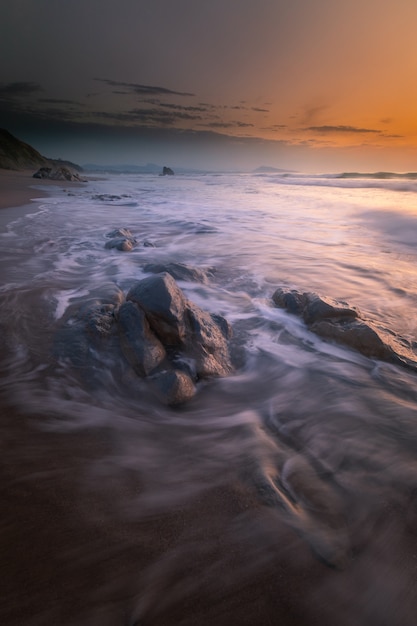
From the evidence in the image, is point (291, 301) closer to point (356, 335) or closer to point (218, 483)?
point (356, 335)

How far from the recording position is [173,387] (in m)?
2.60

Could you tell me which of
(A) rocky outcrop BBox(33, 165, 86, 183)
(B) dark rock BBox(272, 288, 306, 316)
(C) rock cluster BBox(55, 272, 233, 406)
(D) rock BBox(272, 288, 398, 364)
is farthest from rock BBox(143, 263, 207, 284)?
(A) rocky outcrop BBox(33, 165, 86, 183)

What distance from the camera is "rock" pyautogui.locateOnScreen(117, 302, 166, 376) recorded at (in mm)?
2879

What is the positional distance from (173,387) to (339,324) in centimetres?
214

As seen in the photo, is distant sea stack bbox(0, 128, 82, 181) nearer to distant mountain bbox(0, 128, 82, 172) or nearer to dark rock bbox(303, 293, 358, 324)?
distant mountain bbox(0, 128, 82, 172)

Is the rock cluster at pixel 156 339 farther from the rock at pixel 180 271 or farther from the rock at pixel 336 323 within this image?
the rock at pixel 180 271

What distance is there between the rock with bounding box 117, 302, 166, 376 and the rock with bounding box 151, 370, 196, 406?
0.18 metres

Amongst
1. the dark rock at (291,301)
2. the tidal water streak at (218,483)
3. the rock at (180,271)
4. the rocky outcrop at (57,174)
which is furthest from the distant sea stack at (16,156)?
the tidal water streak at (218,483)

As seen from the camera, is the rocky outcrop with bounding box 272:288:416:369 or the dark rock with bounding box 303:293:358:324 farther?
the dark rock with bounding box 303:293:358:324

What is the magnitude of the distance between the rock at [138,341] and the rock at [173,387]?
0.59 feet

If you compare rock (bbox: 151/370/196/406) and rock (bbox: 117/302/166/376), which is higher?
rock (bbox: 117/302/166/376)

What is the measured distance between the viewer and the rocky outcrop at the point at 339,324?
3.29 meters

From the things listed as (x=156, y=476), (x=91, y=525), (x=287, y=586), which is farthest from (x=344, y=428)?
(x=91, y=525)

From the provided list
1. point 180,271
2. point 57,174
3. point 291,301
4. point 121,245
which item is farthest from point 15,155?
point 291,301
